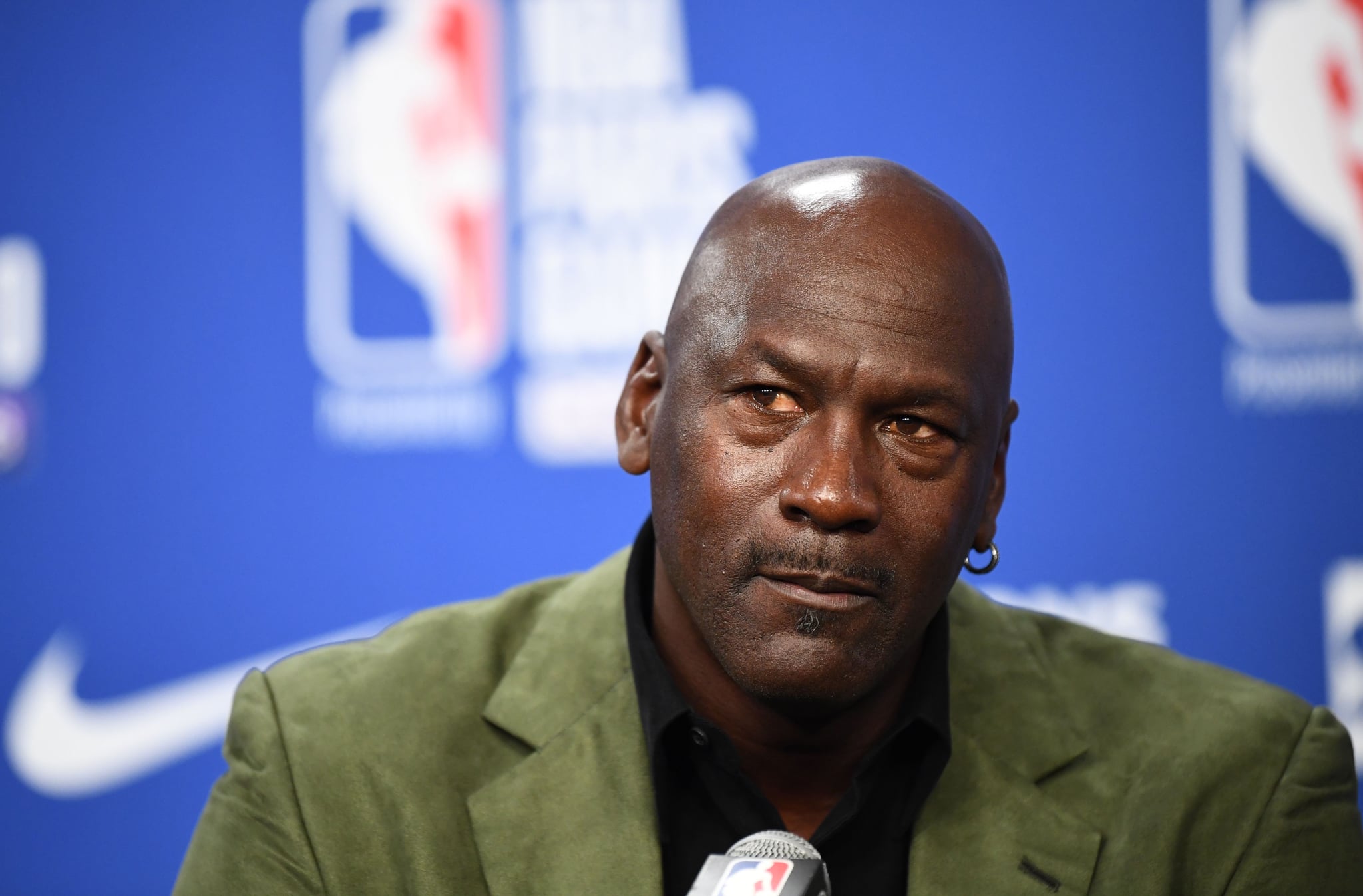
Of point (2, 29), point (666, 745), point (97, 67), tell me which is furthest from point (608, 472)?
point (2, 29)

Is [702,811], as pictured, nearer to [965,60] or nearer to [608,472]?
[608,472]

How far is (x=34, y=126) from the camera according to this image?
3.07 m

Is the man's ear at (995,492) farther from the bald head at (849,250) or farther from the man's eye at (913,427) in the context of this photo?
the man's eye at (913,427)

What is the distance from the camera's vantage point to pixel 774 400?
1.69 metres

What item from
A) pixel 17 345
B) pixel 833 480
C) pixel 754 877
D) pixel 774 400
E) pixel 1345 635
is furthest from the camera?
pixel 17 345

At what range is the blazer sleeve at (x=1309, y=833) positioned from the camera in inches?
71.9

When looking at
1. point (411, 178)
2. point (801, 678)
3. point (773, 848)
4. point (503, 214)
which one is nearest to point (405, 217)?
point (411, 178)

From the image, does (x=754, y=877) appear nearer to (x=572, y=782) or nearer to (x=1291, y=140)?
(x=572, y=782)

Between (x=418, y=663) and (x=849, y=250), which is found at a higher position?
(x=849, y=250)

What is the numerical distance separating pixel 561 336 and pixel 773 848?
172 centimetres

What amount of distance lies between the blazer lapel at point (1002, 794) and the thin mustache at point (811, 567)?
39 cm

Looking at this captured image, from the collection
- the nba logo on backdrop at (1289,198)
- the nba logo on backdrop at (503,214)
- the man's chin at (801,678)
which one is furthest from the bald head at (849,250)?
the nba logo on backdrop at (1289,198)

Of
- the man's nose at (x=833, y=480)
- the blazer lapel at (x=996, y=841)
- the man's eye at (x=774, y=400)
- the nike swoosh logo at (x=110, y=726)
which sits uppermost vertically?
the man's eye at (x=774, y=400)

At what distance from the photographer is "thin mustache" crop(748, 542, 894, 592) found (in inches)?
62.5
